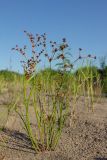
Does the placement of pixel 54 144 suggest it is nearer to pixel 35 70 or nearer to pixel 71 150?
pixel 71 150

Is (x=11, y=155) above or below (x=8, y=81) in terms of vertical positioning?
below

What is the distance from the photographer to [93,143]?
305 cm

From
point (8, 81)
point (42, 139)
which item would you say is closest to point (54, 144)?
point (42, 139)

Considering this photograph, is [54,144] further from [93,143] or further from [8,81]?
[8,81]

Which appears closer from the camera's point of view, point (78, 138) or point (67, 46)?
point (67, 46)

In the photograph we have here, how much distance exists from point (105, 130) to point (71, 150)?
63cm

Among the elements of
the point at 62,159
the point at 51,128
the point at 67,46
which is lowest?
the point at 62,159

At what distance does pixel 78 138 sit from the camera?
10.6 ft

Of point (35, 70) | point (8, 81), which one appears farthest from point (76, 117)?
point (8, 81)

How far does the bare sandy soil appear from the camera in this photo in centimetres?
272

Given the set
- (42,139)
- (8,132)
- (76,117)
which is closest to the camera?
(42,139)

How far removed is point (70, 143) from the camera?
3.07 m

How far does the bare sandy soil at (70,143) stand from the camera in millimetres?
2725

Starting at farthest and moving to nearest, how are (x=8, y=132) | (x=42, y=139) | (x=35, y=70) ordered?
(x=8, y=132)
(x=42, y=139)
(x=35, y=70)
